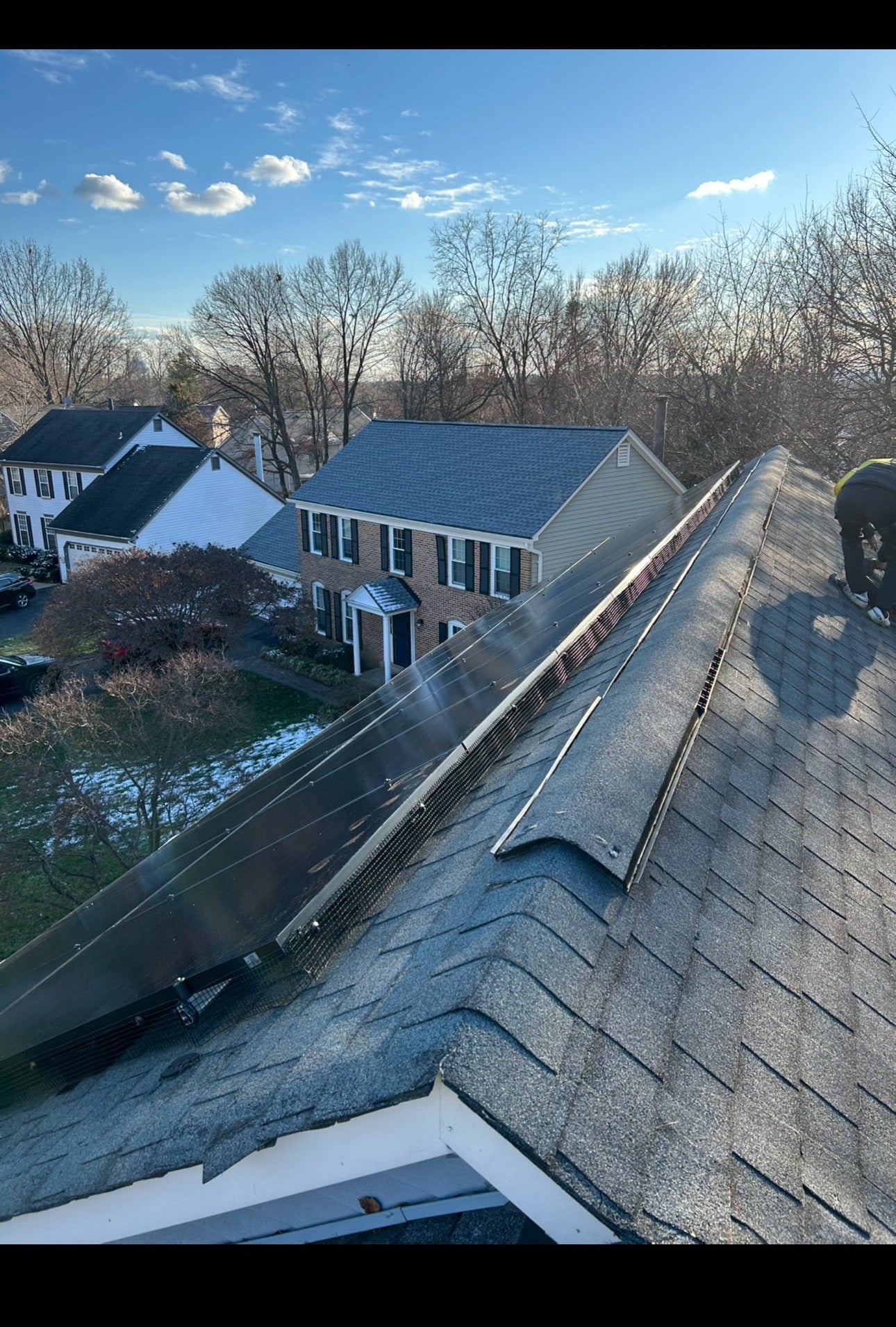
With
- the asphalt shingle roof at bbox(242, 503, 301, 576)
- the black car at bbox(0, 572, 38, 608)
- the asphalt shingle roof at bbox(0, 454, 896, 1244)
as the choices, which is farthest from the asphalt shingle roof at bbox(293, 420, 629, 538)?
the asphalt shingle roof at bbox(0, 454, 896, 1244)

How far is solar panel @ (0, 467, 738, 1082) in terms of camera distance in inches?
124

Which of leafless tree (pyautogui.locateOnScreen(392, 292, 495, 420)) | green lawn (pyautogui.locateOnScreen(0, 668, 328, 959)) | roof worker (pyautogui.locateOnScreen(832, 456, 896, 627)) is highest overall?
leafless tree (pyautogui.locateOnScreen(392, 292, 495, 420))

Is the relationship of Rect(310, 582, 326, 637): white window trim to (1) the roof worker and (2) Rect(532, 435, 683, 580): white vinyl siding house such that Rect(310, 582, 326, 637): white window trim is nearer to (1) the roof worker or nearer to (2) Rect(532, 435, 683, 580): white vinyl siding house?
(2) Rect(532, 435, 683, 580): white vinyl siding house

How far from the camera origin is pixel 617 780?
8.84 feet

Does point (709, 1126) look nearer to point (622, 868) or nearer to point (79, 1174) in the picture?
point (622, 868)

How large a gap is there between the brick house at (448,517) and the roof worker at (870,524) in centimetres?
1084

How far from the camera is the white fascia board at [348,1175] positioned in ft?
4.87

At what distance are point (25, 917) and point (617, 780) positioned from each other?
37.7 ft

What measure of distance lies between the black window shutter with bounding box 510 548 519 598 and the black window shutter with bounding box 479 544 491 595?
2.26 feet

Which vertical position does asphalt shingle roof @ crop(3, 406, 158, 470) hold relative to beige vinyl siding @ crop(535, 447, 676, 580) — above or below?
above

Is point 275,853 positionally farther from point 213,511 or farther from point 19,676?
point 213,511

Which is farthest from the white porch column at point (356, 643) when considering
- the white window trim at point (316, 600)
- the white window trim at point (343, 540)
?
the white window trim at point (316, 600)

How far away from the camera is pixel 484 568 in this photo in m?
19.0

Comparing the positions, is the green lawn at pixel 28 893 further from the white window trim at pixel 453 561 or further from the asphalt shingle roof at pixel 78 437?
the asphalt shingle roof at pixel 78 437
